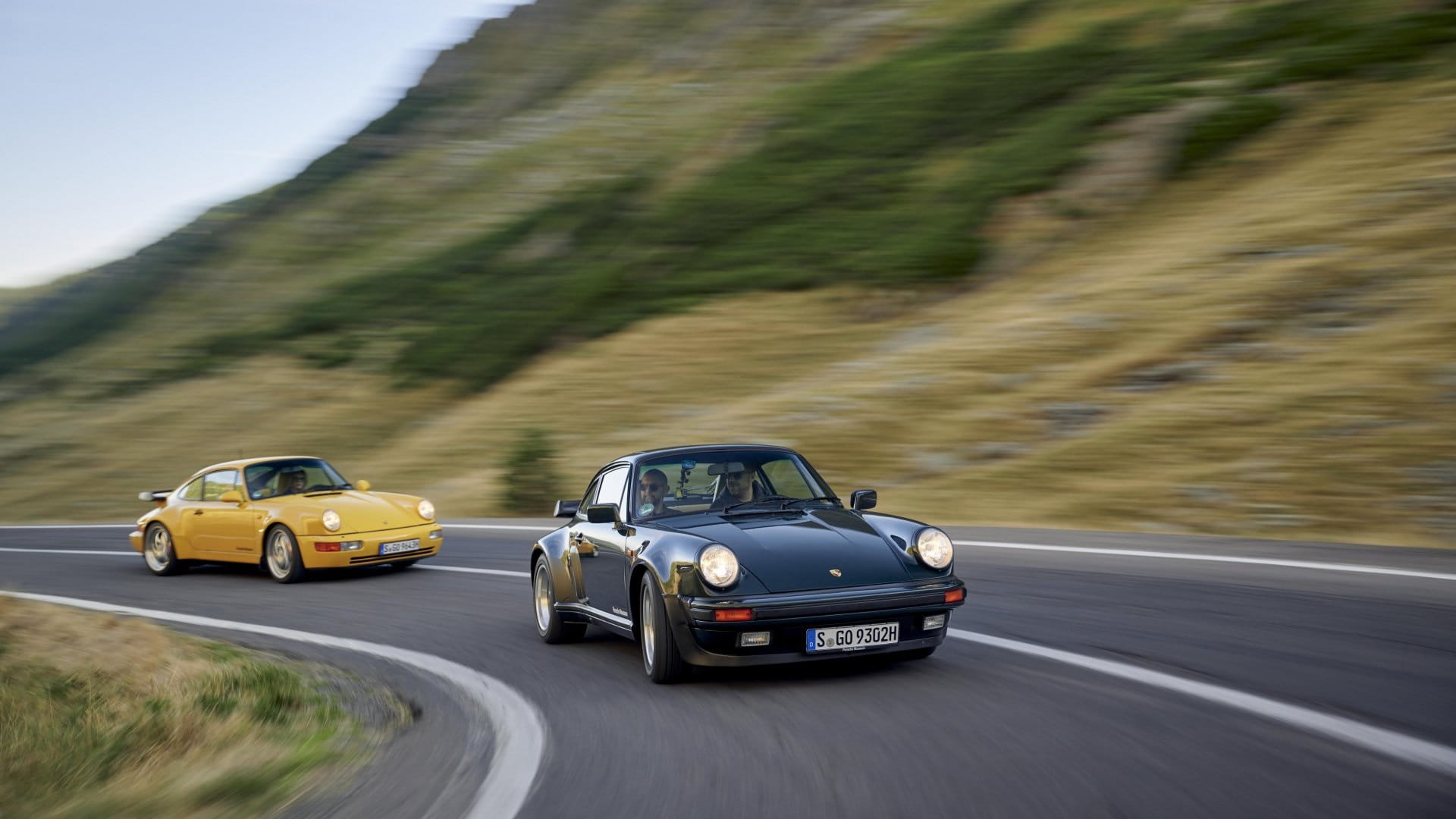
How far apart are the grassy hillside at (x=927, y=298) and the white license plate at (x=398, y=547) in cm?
634

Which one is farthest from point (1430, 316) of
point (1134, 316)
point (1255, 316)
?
point (1134, 316)

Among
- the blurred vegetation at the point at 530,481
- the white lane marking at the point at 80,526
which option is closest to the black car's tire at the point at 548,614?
the blurred vegetation at the point at 530,481

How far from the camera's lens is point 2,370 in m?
51.3

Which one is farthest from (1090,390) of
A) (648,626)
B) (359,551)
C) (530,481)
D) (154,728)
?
(154,728)

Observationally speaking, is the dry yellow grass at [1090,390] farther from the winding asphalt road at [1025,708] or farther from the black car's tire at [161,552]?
the black car's tire at [161,552]

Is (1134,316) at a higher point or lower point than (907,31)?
lower

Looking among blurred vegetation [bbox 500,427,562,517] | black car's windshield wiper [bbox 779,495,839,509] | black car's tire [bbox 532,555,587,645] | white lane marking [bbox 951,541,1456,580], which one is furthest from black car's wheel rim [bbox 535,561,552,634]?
blurred vegetation [bbox 500,427,562,517]

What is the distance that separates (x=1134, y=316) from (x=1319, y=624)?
13.8 m

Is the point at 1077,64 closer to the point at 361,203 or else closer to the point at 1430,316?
the point at 1430,316

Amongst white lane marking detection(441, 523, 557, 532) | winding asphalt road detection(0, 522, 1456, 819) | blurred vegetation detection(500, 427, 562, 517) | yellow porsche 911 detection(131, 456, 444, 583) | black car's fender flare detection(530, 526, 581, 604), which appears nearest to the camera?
winding asphalt road detection(0, 522, 1456, 819)

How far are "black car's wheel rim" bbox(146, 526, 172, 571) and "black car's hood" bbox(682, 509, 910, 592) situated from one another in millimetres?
9972

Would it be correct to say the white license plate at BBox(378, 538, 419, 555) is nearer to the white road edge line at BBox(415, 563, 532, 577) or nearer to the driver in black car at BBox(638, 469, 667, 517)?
the white road edge line at BBox(415, 563, 532, 577)

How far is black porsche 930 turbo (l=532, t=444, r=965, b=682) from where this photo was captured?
21.4 ft

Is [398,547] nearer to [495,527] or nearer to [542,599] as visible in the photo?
[495,527]
